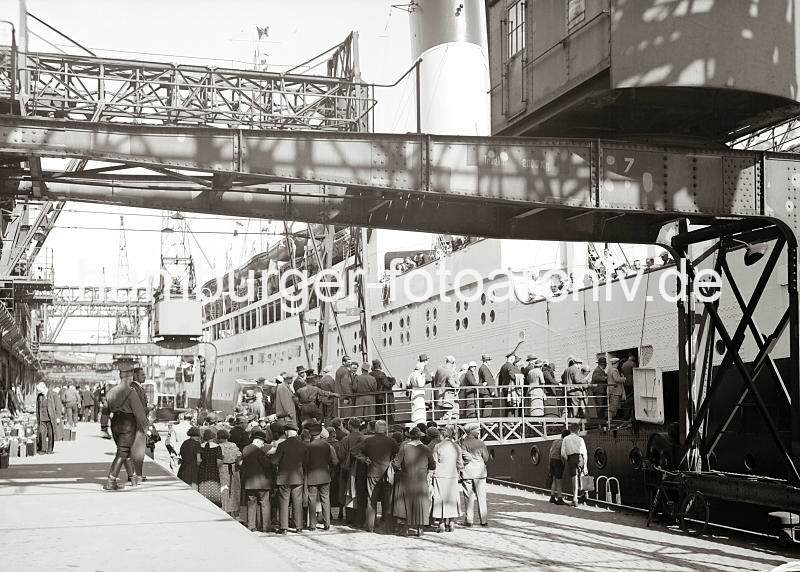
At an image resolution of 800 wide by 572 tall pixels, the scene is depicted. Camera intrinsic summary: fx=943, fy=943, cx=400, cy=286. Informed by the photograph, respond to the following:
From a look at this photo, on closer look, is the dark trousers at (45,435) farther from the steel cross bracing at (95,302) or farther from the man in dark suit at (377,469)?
the steel cross bracing at (95,302)

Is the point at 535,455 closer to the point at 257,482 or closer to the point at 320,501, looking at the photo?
the point at 320,501

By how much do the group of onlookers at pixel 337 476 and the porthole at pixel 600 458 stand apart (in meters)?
4.70

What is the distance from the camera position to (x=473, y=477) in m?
15.9

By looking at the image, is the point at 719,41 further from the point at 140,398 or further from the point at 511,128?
the point at 140,398

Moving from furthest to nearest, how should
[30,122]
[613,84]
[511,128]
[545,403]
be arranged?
1. [545,403]
2. [511,128]
3. [613,84]
4. [30,122]

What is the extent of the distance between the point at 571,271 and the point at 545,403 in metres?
8.20

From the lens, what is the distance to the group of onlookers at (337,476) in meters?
14.6

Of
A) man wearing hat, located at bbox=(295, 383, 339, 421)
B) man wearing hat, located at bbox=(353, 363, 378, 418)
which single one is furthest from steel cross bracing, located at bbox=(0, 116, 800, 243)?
man wearing hat, located at bbox=(353, 363, 378, 418)

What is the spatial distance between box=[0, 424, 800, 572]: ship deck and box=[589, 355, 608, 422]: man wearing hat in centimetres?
307

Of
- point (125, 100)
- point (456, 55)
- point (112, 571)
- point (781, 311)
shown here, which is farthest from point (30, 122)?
point (456, 55)

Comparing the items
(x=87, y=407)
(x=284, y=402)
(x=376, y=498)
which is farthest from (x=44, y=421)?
(x=87, y=407)

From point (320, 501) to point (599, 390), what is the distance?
8286 mm

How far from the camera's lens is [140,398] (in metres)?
13.0

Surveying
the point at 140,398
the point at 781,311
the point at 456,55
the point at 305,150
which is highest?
the point at 456,55
